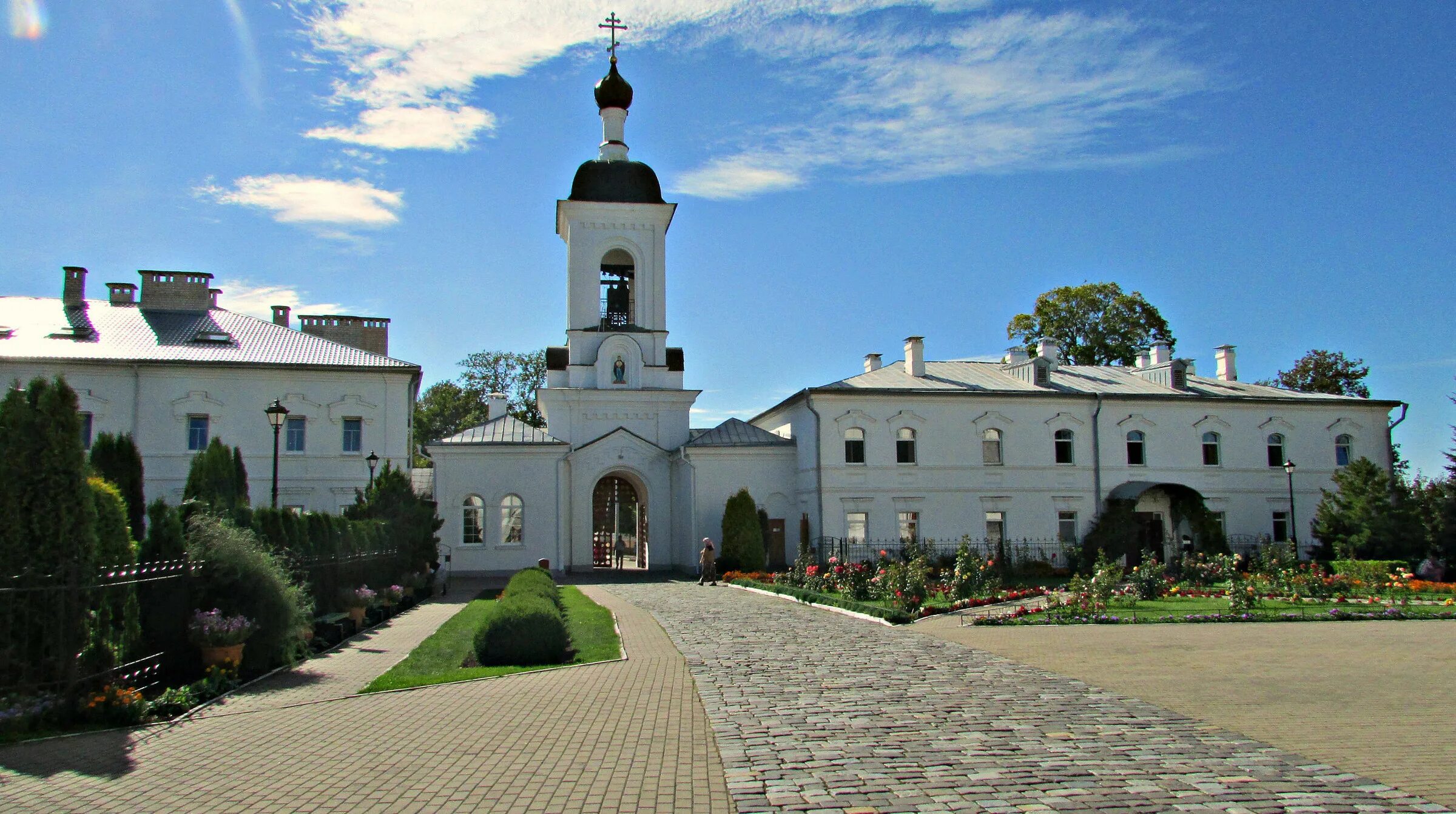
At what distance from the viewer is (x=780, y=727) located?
8492 mm

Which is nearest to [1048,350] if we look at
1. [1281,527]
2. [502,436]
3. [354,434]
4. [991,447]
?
[991,447]

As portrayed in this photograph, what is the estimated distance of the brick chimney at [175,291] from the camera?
1348 inches

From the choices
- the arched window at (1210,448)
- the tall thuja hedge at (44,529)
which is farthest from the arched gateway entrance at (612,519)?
the tall thuja hedge at (44,529)

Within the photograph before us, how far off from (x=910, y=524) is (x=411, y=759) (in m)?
26.9

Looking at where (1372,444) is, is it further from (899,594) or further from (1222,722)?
(1222,722)

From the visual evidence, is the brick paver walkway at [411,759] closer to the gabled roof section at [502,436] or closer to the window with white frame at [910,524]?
the gabled roof section at [502,436]

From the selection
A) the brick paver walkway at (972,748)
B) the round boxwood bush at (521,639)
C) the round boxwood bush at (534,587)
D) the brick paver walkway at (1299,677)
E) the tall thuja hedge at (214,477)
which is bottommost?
the brick paver walkway at (1299,677)

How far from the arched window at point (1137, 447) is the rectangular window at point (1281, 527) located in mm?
5418

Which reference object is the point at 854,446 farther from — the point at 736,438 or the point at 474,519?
the point at 474,519

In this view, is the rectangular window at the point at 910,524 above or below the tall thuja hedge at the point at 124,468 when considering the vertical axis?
below

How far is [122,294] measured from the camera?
34625mm

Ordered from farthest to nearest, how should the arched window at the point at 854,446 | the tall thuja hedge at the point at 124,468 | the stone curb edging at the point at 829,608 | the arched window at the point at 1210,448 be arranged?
the arched window at the point at 1210,448 → the arched window at the point at 854,446 → the stone curb edging at the point at 829,608 → the tall thuja hedge at the point at 124,468

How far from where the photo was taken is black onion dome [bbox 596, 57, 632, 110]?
37.2m

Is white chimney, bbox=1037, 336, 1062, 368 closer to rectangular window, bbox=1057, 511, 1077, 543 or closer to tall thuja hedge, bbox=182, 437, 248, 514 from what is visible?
rectangular window, bbox=1057, 511, 1077, 543
